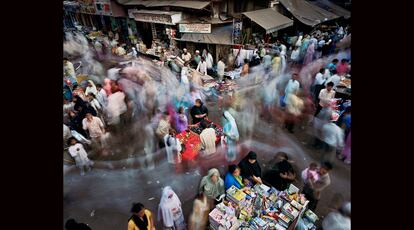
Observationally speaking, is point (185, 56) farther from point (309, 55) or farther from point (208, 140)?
point (309, 55)

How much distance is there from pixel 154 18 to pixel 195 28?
1311 mm

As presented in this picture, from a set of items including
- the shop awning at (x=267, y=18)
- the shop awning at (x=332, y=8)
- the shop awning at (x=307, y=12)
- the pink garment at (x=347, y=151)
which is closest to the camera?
the pink garment at (x=347, y=151)

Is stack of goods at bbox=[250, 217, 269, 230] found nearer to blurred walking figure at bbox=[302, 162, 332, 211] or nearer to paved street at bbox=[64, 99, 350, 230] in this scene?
blurred walking figure at bbox=[302, 162, 332, 211]

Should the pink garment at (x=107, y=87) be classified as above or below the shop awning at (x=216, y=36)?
below

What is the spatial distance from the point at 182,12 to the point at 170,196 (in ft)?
17.5

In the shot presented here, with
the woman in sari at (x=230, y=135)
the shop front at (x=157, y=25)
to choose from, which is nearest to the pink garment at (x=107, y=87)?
the shop front at (x=157, y=25)

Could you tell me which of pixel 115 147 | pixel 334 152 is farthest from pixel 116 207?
pixel 334 152

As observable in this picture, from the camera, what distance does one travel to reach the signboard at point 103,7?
7.02 meters

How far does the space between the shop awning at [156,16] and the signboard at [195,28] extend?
0.26 metres

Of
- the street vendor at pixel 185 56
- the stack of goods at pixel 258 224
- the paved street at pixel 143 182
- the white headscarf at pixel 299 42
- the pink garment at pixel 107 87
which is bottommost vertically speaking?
the paved street at pixel 143 182

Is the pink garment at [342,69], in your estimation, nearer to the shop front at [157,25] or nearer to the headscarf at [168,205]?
the shop front at [157,25]

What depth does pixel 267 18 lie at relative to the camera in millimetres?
6418

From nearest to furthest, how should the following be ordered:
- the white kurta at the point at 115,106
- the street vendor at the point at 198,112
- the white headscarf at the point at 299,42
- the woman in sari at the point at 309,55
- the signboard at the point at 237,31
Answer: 1. the street vendor at the point at 198,112
2. the white kurta at the point at 115,106
3. the signboard at the point at 237,31
4. the white headscarf at the point at 299,42
5. the woman in sari at the point at 309,55

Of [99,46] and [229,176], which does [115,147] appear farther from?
[99,46]
